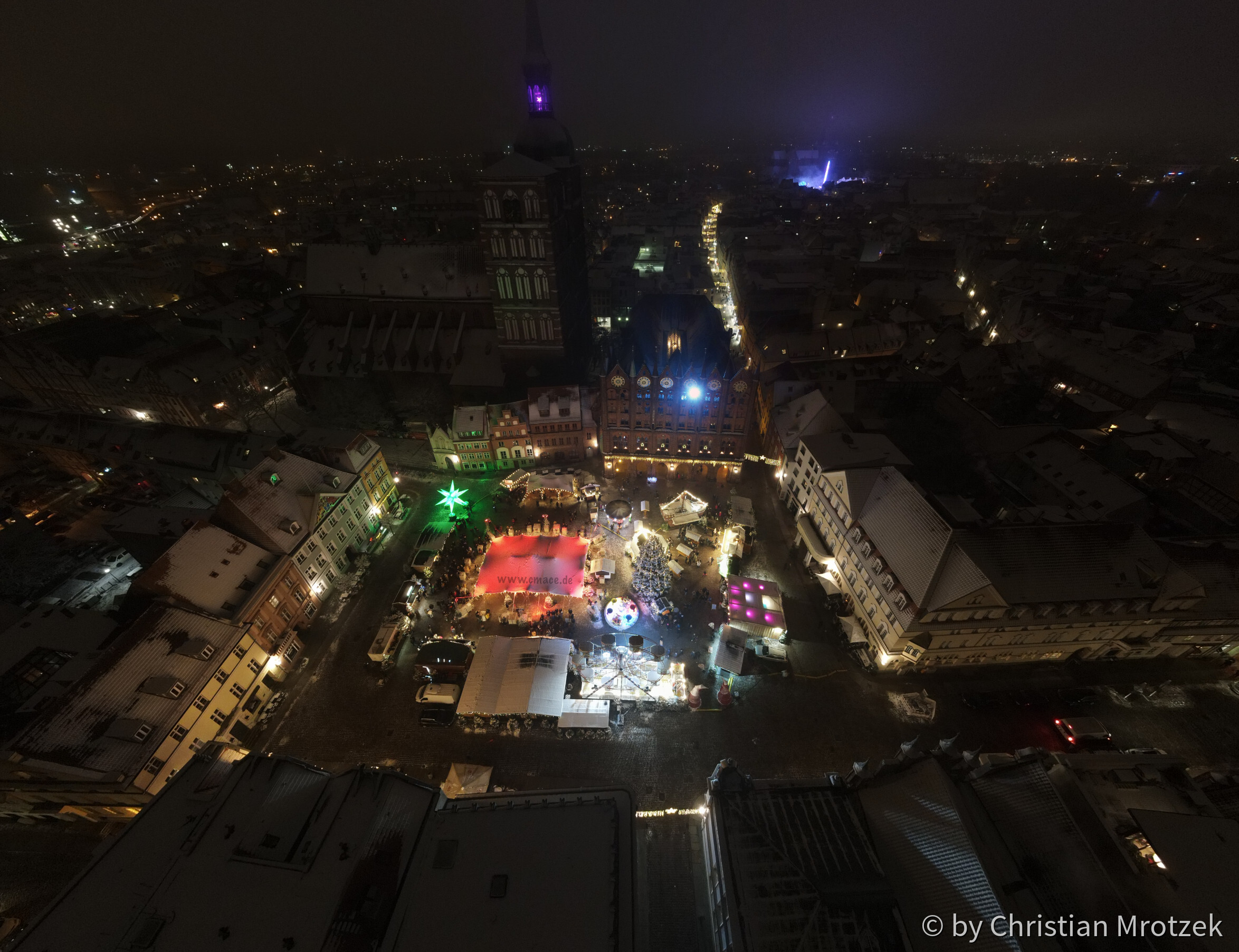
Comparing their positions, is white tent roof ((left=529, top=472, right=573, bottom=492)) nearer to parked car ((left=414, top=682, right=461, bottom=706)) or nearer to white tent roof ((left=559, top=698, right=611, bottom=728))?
parked car ((left=414, top=682, right=461, bottom=706))

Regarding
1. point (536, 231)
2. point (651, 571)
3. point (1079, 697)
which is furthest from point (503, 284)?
point (1079, 697)

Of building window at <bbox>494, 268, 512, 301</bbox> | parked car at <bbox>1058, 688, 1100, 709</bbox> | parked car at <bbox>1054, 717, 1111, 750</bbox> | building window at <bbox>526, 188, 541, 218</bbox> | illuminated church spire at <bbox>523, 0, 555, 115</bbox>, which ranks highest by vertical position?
illuminated church spire at <bbox>523, 0, 555, 115</bbox>

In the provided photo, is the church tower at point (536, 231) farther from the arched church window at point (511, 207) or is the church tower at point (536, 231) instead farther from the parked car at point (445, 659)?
the parked car at point (445, 659)

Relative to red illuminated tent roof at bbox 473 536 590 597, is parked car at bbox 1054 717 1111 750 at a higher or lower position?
lower

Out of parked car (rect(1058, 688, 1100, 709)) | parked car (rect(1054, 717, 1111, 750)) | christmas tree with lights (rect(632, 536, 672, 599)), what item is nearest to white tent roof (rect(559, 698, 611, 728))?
christmas tree with lights (rect(632, 536, 672, 599))

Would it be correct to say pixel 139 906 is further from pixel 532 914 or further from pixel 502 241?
pixel 502 241
